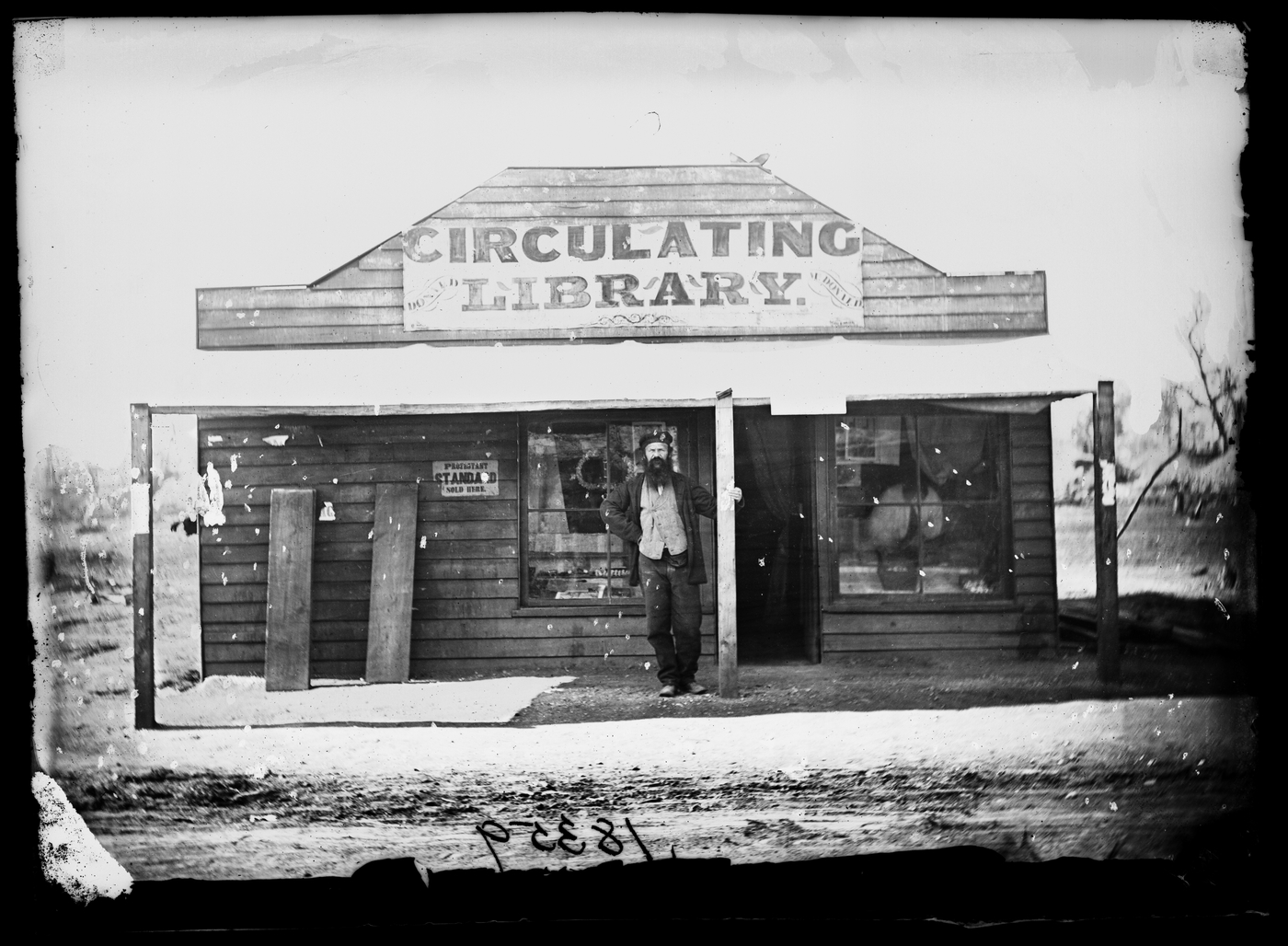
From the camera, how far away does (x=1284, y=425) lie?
3.69 metres

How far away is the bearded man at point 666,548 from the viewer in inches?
163

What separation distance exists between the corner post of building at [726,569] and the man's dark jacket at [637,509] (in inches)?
3.9

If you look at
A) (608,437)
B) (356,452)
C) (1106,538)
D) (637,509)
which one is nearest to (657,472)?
(637,509)

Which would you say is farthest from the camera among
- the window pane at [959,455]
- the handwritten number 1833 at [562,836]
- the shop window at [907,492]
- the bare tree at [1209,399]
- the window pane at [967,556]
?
the window pane at [959,455]

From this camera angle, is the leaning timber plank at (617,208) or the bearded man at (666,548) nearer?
the leaning timber plank at (617,208)

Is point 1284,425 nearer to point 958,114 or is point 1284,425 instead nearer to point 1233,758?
point 1233,758

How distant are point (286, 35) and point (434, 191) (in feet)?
2.86

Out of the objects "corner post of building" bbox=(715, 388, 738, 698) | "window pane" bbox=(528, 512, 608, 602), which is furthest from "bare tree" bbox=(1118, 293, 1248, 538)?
"window pane" bbox=(528, 512, 608, 602)

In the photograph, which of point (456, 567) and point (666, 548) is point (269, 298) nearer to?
point (456, 567)

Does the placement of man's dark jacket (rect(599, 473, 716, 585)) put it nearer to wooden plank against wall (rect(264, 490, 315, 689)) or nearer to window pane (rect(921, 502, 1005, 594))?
window pane (rect(921, 502, 1005, 594))

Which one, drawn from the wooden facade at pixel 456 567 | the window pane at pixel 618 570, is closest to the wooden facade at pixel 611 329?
the wooden facade at pixel 456 567

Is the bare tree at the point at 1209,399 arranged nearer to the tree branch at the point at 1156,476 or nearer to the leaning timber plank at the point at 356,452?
the tree branch at the point at 1156,476

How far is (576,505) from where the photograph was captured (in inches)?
192

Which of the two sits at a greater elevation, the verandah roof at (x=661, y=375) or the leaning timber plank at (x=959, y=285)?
the leaning timber plank at (x=959, y=285)
